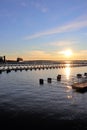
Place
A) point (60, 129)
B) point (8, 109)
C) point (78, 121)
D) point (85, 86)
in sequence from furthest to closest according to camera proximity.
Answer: point (85, 86) < point (8, 109) < point (78, 121) < point (60, 129)

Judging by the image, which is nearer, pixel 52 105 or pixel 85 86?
pixel 52 105

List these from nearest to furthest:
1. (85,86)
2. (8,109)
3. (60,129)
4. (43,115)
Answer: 1. (60,129)
2. (43,115)
3. (8,109)
4. (85,86)

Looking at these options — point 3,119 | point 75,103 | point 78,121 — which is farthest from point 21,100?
point 78,121

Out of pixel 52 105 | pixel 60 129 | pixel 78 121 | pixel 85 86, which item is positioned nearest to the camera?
pixel 60 129

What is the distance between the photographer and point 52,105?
148 ft

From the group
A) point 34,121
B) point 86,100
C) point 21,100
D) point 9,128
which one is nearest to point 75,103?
point 86,100

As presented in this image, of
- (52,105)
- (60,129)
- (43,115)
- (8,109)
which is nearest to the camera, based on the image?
(60,129)

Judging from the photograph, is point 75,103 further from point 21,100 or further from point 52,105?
point 21,100

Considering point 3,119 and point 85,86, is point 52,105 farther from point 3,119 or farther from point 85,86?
point 85,86

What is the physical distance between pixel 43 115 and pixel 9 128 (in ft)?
25.9

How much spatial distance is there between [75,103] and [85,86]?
18330mm

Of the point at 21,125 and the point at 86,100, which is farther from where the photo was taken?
the point at 86,100

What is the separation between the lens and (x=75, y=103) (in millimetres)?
47438

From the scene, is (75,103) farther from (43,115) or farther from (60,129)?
(60,129)
